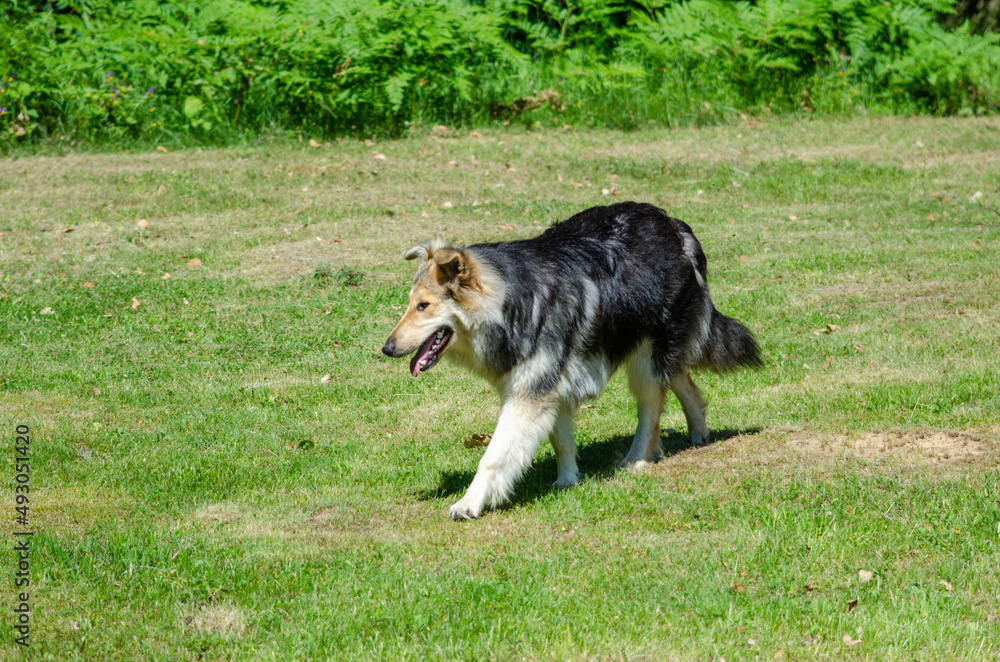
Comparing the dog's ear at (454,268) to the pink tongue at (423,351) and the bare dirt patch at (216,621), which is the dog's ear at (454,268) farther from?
the bare dirt patch at (216,621)

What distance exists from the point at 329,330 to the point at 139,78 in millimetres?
8042

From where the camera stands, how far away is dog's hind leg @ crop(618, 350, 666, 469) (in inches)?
270

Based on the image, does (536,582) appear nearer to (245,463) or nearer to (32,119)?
(245,463)

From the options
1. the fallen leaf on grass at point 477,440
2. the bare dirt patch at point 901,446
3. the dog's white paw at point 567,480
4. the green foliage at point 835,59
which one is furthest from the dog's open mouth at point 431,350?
the green foliage at point 835,59

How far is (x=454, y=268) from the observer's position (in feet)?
19.1

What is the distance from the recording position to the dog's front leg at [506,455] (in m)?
6.01

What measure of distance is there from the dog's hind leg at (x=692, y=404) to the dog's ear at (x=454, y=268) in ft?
6.17

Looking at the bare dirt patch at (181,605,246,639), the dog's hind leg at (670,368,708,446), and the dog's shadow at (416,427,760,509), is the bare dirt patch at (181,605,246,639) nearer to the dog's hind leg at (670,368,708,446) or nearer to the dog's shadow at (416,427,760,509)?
the dog's shadow at (416,427,760,509)

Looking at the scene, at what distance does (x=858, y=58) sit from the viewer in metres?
18.2

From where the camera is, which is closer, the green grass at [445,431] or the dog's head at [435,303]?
the green grass at [445,431]

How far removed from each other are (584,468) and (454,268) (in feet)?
6.49

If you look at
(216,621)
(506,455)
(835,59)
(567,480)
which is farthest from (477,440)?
(835,59)

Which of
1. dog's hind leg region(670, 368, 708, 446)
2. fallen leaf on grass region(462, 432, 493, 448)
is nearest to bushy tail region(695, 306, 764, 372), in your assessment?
dog's hind leg region(670, 368, 708, 446)

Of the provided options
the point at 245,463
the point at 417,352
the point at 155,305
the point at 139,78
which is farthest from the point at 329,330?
the point at 139,78
